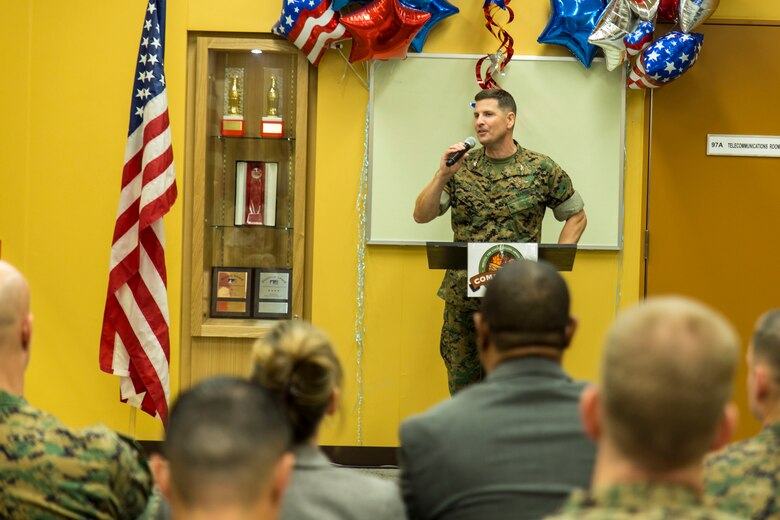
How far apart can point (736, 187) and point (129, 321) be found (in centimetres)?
311

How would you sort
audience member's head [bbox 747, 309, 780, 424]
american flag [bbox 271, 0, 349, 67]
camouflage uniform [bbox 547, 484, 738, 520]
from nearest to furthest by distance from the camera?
1. camouflage uniform [bbox 547, 484, 738, 520]
2. audience member's head [bbox 747, 309, 780, 424]
3. american flag [bbox 271, 0, 349, 67]

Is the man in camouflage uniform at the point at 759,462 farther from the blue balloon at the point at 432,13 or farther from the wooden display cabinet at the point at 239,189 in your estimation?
Answer: the wooden display cabinet at the point at 239,189

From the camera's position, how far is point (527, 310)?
2055 millimetres

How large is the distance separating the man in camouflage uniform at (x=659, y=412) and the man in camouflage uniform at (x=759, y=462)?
0.67 m

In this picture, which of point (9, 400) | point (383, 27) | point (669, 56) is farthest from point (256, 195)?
point (9, 400)

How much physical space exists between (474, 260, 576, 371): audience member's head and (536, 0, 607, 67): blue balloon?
2.98 metres

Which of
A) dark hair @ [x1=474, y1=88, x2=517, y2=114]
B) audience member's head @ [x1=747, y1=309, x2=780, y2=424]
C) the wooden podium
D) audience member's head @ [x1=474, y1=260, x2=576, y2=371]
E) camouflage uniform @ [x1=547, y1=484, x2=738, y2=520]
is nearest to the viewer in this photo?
camouflage uniform @ [x1=547, y1=484, x2=738, y2=520]

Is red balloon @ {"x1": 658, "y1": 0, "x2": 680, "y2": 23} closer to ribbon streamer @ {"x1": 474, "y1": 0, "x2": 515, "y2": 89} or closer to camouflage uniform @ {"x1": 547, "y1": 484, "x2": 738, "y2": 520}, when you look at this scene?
ribbon streamer @ {"x1": 474, "y1": 0, "x2": 515, "y2": 89}

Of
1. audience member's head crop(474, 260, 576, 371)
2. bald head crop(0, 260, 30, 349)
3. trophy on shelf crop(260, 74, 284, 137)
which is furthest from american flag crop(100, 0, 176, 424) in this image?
audience member's head crop(474, 260, 576, 371)

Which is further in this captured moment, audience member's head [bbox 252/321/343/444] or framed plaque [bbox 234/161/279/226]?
framed plaque [bbox 234/161/279/226]

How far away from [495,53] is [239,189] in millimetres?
1484

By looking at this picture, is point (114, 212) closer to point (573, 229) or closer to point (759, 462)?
point (573, 229)

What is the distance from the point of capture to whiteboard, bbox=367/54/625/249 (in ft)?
16.2

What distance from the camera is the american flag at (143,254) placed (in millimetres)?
4598
